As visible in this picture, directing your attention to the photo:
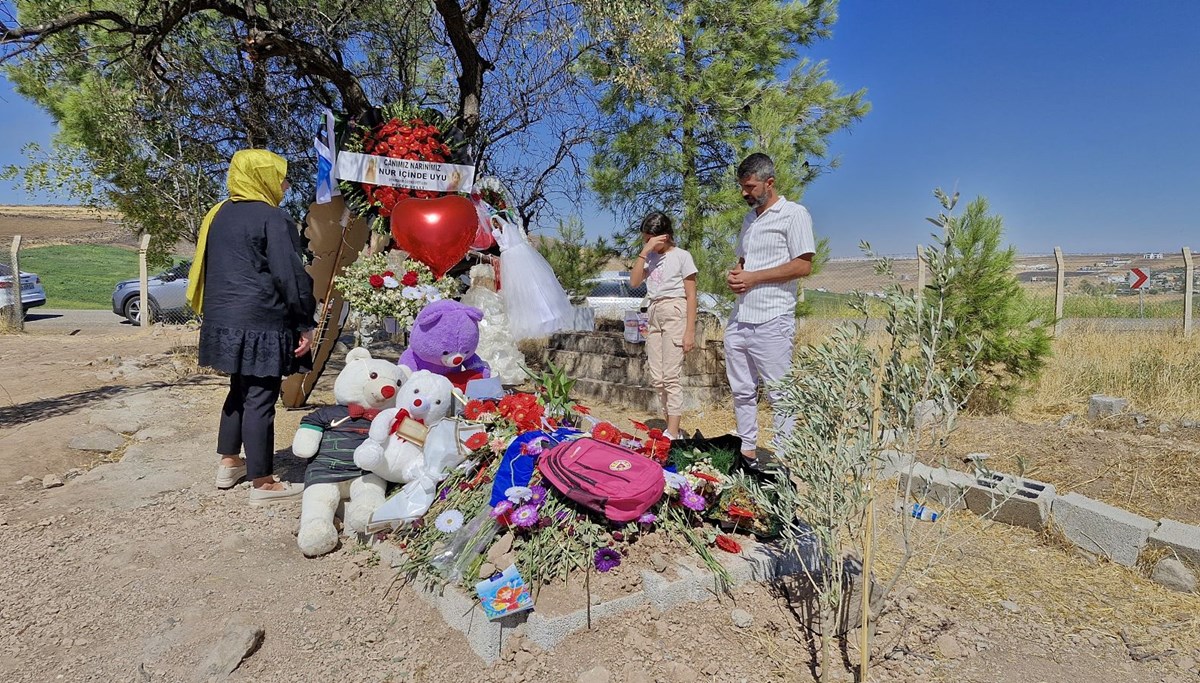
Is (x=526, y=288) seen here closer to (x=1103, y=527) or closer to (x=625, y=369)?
(x=625, y=369)

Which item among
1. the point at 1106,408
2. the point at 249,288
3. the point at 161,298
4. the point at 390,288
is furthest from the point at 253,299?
the point at 161,298

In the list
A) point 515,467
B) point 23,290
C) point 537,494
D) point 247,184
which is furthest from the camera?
point 23,290

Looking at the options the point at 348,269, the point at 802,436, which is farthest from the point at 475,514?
the point at 348,269

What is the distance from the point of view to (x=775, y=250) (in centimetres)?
337

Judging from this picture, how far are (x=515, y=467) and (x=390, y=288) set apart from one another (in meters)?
2.29

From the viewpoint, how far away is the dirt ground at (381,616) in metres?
2.08

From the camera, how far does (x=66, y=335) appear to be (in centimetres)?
1080

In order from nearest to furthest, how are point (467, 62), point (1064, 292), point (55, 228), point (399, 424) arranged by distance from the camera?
point (399, 424) → point (467, 62) → point (1064, 292) → point (55, 228)

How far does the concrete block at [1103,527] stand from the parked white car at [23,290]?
14.6 m

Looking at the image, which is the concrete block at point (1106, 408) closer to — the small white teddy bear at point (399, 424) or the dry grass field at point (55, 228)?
the small white teddy bear at point (399, 424)

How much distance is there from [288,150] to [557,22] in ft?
11.3

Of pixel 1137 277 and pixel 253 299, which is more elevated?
pixel 1137 277

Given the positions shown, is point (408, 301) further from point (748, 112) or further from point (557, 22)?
point (748, 112)

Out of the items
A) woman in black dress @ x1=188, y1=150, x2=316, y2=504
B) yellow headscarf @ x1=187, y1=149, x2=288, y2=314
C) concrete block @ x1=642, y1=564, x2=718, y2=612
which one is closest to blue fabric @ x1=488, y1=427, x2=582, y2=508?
concrete block @ x1=642, y1=564, x2=718, y2=612
